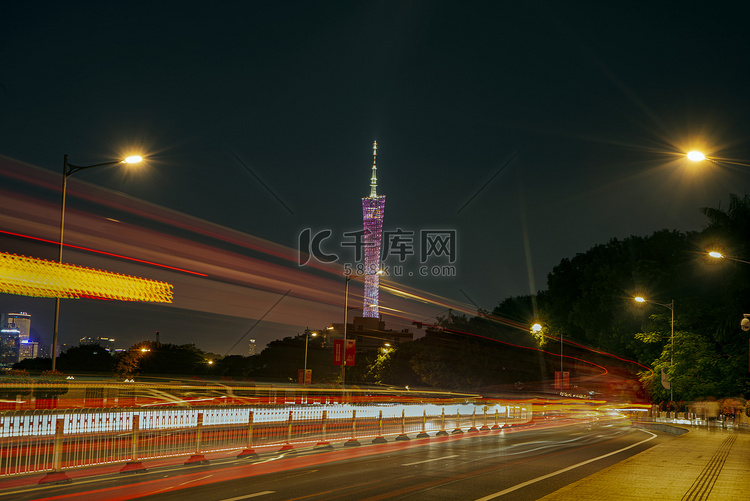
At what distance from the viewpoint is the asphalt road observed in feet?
38.6

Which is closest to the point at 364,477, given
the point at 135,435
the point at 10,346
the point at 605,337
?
the point at 135,435

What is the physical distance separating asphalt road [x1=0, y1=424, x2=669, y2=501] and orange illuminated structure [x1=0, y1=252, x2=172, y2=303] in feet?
31.5

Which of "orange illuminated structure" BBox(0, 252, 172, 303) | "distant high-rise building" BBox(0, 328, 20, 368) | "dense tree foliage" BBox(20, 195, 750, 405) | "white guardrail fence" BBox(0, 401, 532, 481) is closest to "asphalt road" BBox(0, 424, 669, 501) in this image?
"white guardrail fence" BBox(0, 401, 532, 481)

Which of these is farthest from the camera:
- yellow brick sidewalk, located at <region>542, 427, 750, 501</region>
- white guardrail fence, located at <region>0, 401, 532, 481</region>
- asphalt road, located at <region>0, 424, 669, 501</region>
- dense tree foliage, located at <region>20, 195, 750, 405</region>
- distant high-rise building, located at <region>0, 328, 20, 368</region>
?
distant high-rise building, located at <region>0, 328, 20, 368</region>

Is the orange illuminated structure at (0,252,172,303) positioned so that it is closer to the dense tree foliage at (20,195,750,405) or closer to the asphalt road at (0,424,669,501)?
the asphalt road at (0,424,669,501)

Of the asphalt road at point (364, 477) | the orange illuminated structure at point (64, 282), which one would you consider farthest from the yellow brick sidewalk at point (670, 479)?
the orange illuminated structure at point (64, 282)

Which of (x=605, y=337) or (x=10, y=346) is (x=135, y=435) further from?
(x=10, y=346)

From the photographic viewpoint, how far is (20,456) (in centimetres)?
1337

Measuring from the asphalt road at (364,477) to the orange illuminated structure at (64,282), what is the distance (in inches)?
378

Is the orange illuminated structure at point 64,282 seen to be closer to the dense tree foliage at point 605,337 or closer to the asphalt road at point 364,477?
the asphalt road at point 364,477

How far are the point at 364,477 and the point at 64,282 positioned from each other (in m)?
13.9

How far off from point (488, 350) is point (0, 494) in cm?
7183

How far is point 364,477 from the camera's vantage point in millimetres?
14242

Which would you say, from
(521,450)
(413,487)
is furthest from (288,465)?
(521,450)
